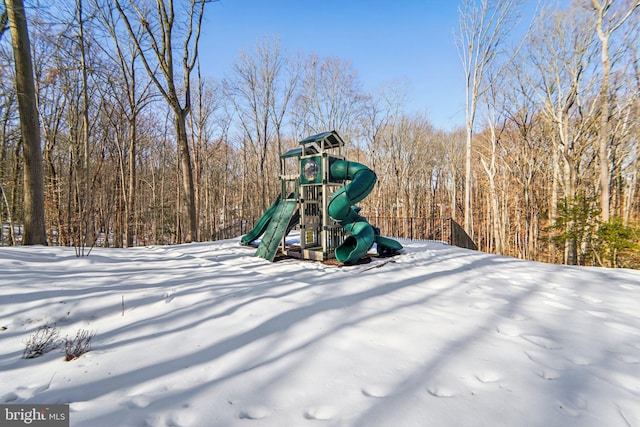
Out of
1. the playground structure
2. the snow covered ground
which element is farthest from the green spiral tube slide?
the snow covered ground

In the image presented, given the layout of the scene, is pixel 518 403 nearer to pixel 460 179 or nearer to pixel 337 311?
pixel 337 311

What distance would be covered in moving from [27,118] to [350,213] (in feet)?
27.5

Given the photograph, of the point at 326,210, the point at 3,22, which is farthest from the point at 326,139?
the point at 3,22

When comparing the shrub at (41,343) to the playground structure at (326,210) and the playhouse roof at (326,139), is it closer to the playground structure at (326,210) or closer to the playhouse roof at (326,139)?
the playground structure at (326,210)

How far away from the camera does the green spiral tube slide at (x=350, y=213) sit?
6504mm

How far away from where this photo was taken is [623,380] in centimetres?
202

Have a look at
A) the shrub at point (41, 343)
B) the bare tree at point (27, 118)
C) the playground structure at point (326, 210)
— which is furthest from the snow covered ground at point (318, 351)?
the bare tree at point (27, 118)

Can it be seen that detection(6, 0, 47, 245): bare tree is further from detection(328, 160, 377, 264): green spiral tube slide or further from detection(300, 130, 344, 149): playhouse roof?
detection(328, 160, 377, 264): green spiral tube slide

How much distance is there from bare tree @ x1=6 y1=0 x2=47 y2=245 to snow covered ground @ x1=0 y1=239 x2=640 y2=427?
8.77 feet

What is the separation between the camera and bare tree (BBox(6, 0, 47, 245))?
19.3 ft

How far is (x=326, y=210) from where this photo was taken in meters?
7.20

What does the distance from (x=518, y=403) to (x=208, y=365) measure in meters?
2.36

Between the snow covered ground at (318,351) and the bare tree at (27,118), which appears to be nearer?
the snow covered ground at (318,351)

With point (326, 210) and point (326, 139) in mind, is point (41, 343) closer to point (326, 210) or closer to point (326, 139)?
point (326, 210)
